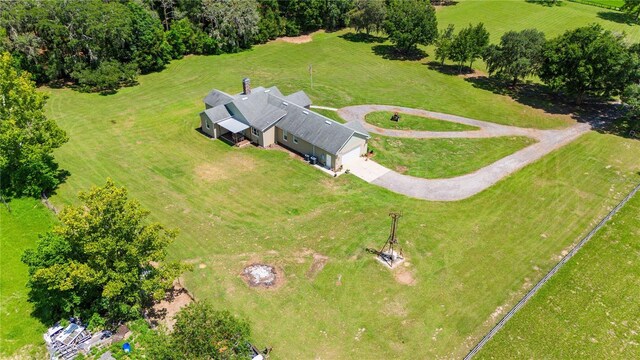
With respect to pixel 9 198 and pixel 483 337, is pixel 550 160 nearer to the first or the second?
pixel 483 337

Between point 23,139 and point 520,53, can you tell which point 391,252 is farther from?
point 520,53

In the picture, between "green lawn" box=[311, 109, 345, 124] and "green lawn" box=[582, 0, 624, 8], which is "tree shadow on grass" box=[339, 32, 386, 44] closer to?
"green lawn" box=[311, 109, 345, 124]

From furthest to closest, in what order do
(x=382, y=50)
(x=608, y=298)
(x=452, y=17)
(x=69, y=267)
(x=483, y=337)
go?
1. (x=452, y=17)
2. (x=382, y=50)
3. (x=608, y=298)
4. (x=483, y=337)
5. (x=69, y=267)

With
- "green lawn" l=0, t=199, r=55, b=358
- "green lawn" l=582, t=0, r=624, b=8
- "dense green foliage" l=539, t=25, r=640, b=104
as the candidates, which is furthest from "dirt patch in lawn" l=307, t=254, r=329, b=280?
"green lawn" l=582, t=0, r=624, b=8

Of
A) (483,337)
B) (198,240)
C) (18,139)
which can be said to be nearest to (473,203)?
(483,337)

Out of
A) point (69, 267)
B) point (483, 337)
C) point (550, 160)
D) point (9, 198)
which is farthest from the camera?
point (550, 160)

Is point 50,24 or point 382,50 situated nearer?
point 50,24

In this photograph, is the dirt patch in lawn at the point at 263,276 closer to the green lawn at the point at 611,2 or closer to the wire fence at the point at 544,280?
the wire fence at the point at 544,280

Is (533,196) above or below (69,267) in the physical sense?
below
